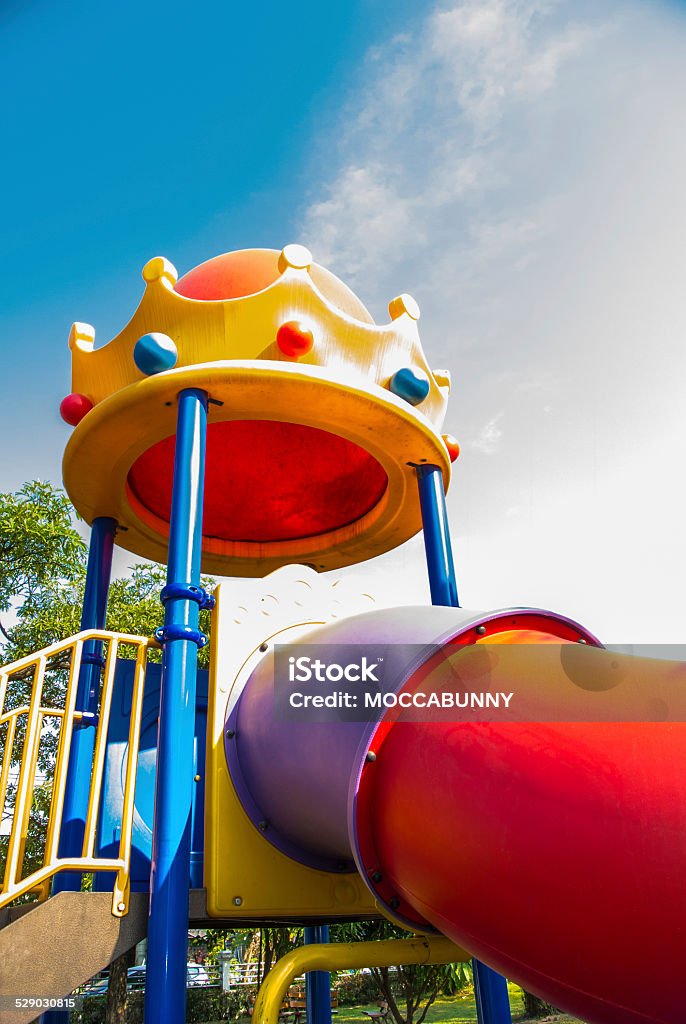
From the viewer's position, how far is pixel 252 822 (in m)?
4.09

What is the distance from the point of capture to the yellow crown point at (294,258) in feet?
17.2

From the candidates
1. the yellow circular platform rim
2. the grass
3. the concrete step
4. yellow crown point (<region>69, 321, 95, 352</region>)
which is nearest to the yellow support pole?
the concrete step

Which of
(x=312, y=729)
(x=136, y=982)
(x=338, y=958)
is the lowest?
(x=136, y=982)

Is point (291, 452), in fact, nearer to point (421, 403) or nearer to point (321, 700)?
point (421, 403)

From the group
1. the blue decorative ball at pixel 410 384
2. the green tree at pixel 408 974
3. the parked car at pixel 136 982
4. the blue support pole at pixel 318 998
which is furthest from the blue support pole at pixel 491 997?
the parked car at pixel 136 982

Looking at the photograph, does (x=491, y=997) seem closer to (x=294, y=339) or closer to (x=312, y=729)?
(x=312, y=729)

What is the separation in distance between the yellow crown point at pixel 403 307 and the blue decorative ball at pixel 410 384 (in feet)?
1.62

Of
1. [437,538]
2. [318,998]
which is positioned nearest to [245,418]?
[437,538]

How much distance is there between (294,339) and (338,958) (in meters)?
3.54

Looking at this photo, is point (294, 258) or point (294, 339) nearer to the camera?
point (294, 339)

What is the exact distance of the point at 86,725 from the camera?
19.0ft

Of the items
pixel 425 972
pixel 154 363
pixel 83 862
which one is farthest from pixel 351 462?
pixel 425 972

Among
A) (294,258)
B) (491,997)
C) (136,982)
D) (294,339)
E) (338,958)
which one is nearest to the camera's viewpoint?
(338,958)

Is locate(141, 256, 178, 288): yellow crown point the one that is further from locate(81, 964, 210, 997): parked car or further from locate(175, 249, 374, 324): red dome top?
locate(81, 964, 210, 997): parked car
